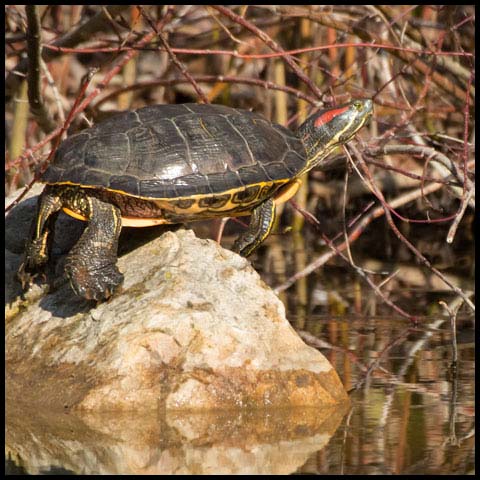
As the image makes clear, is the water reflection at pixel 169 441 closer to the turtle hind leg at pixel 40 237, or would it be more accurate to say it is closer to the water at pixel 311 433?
the water at pixel 311 433

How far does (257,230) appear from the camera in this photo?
12.9 feet

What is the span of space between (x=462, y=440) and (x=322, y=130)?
170cm

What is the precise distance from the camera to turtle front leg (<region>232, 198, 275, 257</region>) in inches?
154

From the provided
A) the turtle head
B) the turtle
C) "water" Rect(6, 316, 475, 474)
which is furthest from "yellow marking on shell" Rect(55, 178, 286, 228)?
"water" Rect(6, 316, 475, 474)

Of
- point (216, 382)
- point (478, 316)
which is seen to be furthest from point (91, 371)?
point (478, 316)

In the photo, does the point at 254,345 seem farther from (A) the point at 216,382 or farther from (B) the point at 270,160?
(B) the point at 270,160

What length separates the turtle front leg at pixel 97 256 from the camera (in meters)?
3.43

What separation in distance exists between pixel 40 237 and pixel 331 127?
1350mm

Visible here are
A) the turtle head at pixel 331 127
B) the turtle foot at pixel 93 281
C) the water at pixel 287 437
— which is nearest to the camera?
the water at pixel 287 437

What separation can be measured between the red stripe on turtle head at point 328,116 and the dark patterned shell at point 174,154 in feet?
1.17

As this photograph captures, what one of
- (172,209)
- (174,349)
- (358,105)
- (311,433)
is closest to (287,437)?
(311,433)

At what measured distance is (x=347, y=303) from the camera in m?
5.20

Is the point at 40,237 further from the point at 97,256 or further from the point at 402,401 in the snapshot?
the point at 402,401

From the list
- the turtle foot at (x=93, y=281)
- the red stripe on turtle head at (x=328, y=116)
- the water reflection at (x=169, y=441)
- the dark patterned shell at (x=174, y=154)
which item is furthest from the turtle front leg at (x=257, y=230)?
the water reflection at (x=169, y=441)
